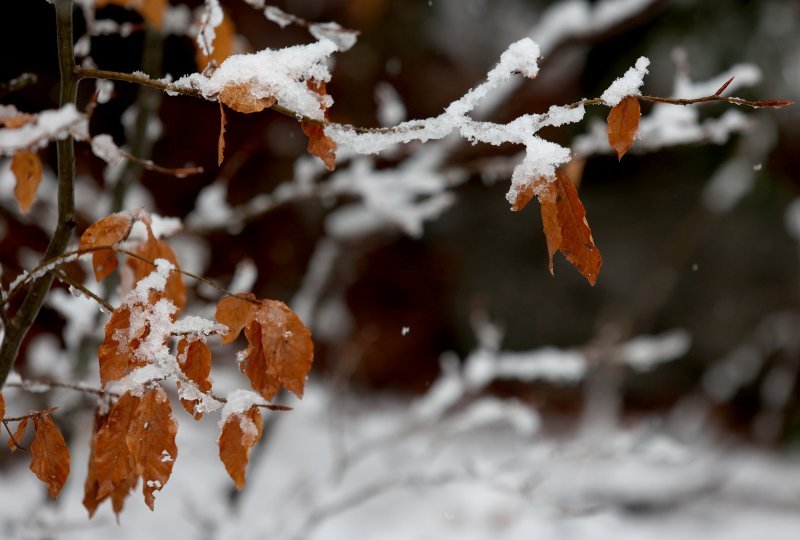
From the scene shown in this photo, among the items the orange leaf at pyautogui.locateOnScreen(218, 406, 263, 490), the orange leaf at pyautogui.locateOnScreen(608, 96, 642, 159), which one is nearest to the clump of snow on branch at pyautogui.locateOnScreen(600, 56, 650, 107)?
the orange leaf at pyautogui.locateOnScreen(608, 96, 642, 159)

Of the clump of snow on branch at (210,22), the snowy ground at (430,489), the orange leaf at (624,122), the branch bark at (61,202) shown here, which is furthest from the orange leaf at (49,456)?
the snowy ground at (430,489)

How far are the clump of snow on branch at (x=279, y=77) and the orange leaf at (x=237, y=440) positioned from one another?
38 centimetres

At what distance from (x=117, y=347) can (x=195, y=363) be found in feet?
0.31

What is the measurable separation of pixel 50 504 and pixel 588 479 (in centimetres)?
469

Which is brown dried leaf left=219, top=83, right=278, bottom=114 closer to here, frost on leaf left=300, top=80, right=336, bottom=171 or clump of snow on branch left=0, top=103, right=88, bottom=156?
frost on leaf left=300, top=80, right=336, bottom=171

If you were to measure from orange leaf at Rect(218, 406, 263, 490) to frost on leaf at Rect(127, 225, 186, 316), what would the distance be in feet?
0.67

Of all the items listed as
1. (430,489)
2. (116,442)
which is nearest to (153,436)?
(116,442)

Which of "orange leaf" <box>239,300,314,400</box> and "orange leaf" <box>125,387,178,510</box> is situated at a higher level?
"orange leaf" <box>239,300,314,400</box>

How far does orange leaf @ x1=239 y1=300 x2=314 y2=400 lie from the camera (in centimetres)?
85

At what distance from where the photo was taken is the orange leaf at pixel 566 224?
2.53ft

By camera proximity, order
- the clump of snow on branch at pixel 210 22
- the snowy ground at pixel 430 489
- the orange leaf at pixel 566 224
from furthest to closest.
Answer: the snowy ground at pixel 430 489, the clump of snow on branch at pixel 210 22, the orange leaf at pixel 566 224

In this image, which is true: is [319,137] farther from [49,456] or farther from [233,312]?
[49,456]

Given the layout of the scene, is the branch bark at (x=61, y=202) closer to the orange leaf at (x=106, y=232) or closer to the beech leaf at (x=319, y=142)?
the orange leaf at (x=106, y=232)

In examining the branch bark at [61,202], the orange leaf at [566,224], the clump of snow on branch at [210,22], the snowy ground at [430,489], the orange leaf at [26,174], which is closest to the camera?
the orange leaf at [566,224]
